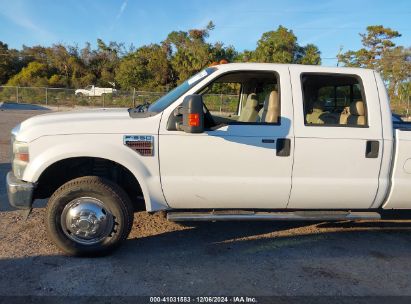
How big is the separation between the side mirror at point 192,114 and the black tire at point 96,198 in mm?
968

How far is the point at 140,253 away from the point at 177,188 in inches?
32.4

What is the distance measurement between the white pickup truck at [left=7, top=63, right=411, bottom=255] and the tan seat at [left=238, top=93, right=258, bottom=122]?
1.37ft

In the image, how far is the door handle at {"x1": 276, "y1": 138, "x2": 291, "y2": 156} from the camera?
13.2 feet

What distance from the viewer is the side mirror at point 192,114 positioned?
359 centimetres

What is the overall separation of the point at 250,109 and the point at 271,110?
889 mm

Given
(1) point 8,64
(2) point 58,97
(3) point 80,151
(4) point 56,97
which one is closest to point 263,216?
(3) point 80,151

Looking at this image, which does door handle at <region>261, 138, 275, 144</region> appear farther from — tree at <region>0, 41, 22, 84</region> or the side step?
tree at <region>0, 41, 22, 84</region>

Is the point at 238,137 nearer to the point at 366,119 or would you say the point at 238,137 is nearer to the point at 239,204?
the point at 239,204

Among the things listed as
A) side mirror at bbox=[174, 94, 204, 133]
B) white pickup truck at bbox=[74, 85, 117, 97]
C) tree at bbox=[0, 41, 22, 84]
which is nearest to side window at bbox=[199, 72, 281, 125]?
side mirror at bbox=[174, 94, 204, 133]

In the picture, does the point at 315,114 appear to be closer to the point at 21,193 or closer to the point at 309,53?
the point at 21,193

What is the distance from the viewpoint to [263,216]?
410 centimetres

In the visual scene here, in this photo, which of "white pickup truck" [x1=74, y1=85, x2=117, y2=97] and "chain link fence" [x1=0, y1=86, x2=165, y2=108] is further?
"white pickup truck" [x1=74, y1=85, x2=117, y2=97]

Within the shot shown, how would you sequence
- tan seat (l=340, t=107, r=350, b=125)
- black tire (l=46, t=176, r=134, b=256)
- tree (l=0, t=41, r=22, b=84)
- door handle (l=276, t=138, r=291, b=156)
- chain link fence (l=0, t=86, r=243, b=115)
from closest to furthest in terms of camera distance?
1. black tire (l=46, t=176, r=134, b=256)
2. door handle (l=276, t=138, r=291, b=156)
3. tan seat (l=340, t=107, r=350, b=125)
4. chain link fence (l=0, t=86, r=243, b=115)
5. tree (l=0, t=41, r=22, b=84)

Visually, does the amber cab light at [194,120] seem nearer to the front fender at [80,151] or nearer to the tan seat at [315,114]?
the front fender at [80,151]
